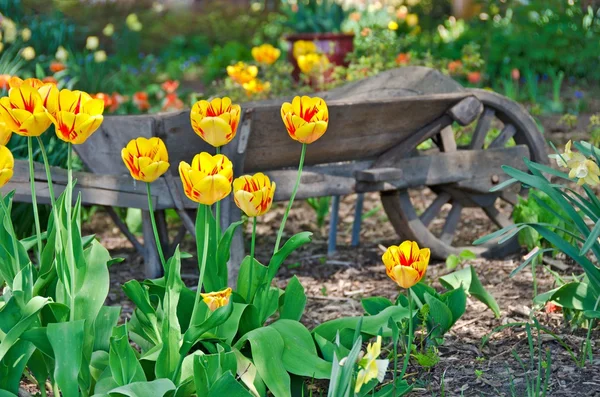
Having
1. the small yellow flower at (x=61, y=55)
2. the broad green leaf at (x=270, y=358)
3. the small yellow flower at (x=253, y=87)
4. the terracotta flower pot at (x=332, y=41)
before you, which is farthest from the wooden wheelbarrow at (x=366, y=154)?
the terracotta flower pot at (x=332, y=41)

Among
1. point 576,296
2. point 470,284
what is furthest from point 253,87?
point 576,296

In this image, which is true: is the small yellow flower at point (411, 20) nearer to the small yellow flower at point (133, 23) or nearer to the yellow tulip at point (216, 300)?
the small yellow flower at point (133, 23)

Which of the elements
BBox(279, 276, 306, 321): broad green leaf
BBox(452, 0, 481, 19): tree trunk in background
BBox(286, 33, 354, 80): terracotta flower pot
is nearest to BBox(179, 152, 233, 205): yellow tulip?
BBox(279, 276, 306, 321): broad green leaf

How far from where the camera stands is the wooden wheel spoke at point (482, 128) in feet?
11.8

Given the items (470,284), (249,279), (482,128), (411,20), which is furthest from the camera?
(411,20)

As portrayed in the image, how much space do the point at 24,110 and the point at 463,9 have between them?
29.6 feet

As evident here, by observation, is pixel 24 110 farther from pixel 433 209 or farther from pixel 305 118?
pixel 433 209

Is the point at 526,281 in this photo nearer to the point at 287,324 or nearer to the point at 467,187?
the point at 467,187

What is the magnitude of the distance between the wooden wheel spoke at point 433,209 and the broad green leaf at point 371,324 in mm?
1437

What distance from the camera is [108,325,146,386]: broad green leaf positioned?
70.5 inches

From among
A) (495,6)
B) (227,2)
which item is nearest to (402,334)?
(495,6)

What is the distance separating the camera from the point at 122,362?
1.80 m

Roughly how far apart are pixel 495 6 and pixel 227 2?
4.93m

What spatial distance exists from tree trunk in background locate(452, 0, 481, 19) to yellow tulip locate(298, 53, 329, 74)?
5.51m
